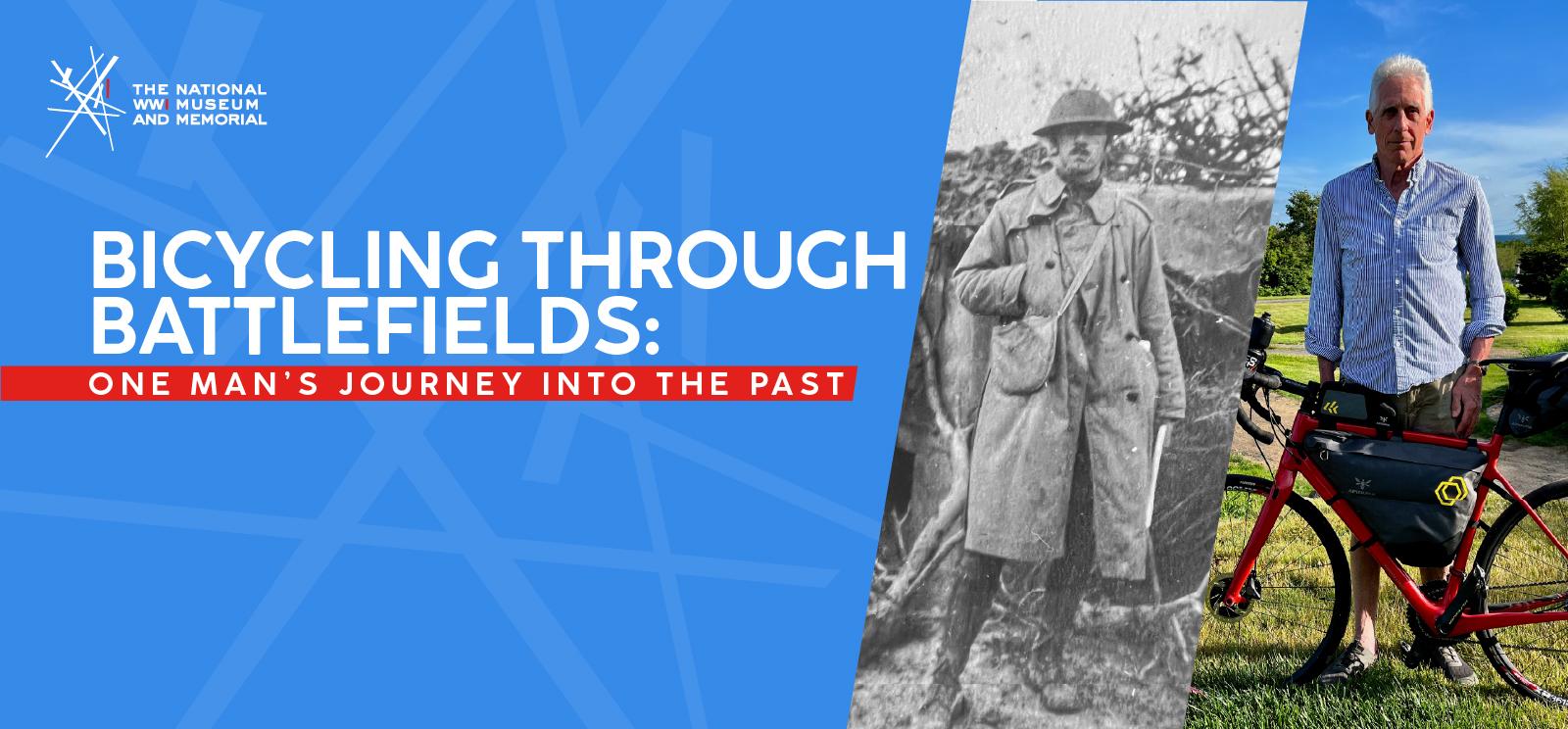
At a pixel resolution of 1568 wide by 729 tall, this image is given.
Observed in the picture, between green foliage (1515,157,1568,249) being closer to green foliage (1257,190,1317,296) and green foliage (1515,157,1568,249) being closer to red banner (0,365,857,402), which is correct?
A: green foliage (1257,190,1317,296)

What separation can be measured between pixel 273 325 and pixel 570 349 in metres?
0.66

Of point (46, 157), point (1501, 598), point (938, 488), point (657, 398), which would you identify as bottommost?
point (1501, 598)

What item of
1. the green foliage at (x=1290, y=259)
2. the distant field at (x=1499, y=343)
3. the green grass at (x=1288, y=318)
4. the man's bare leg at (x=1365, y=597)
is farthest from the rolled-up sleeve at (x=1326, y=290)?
the green foliage at (x=1290, y=259)

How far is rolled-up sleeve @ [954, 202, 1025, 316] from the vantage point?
2.44 m

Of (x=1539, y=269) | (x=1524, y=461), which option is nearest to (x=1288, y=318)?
(x=1539, y=269)

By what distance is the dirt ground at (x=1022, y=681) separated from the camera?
2.60m

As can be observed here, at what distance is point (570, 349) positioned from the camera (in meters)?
2.44

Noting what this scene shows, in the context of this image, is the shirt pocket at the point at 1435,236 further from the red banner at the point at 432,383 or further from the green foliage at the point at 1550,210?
the green foliage at the point at 1550,210

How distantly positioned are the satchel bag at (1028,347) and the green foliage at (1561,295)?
1034 centimetres

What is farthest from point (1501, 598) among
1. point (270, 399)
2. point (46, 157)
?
point (46, 157)

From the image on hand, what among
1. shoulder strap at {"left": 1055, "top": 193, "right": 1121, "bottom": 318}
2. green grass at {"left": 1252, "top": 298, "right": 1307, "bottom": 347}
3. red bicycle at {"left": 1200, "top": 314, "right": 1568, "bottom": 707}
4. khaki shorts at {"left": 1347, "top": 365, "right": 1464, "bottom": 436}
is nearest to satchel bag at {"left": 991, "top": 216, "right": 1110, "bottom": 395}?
shoulder strap at {"left": 1055, "top": 193, "right": 1121, "bottom": 318}

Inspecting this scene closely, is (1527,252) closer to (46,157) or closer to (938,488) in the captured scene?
(938,488)

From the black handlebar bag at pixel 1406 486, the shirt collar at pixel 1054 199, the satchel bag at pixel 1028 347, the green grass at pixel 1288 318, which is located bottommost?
the green grass at pixel 1288 318

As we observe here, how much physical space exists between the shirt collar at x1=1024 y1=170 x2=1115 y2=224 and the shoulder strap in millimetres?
16
